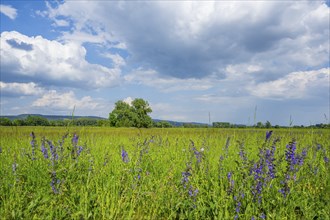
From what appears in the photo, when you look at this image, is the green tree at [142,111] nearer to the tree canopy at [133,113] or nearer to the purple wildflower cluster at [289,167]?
the tree canopy at [133,113]

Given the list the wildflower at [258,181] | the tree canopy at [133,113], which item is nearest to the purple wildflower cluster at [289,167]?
the wildflower at [258,181]

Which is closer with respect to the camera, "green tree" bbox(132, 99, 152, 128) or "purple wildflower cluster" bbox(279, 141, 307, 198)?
"purple wildflower cluster" bbox(279, 141, 307, 198)

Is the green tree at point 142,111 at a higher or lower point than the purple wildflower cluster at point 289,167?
higher

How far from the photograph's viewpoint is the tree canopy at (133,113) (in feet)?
226

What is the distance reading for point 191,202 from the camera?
325 cm

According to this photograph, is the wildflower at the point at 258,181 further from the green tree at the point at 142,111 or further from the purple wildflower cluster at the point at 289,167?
the green tree at the point at 142,111

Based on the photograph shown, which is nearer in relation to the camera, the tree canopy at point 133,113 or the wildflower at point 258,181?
the wildflower at point 258,181

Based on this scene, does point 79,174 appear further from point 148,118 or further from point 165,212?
point 148,118

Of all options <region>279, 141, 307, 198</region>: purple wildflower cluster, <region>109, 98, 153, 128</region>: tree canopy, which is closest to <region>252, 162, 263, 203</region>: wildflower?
<region>279, 141, 307, 198</region>: purple wildflower cluster

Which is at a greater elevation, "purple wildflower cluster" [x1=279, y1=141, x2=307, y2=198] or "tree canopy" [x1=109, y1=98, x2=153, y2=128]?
"tree canopy" [x1=109, y1=98, x2=153, y2=128]

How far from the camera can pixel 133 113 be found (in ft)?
230

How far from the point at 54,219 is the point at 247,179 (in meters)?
2.26

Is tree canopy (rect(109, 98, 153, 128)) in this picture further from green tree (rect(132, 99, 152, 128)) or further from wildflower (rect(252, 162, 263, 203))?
wildflower (rect(252, 162, 263, 203))

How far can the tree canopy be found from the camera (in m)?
68.8
